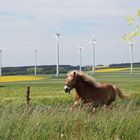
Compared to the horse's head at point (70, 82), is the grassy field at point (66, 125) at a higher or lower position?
lower

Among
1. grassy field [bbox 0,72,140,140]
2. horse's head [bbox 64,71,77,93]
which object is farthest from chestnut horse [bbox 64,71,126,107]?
grassy field [bbox 0,72,140,140]

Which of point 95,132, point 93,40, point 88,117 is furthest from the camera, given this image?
point 93,40

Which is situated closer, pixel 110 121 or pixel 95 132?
pixel 95 132

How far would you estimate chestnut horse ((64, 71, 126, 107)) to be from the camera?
1664 centimetres

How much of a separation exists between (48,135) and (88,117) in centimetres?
215

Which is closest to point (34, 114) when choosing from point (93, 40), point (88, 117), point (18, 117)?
point (18, 117)

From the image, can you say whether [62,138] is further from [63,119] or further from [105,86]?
[105,86]

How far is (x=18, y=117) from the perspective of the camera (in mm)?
10297

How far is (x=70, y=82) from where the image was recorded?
16609 millimetres

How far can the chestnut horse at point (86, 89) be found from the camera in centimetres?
1664

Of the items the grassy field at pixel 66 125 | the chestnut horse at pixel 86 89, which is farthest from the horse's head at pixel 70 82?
the grassy field at pixel 66 125

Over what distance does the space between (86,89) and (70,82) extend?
76 centimetres

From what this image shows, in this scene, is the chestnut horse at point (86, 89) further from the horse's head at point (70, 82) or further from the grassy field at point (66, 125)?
the grassy field at point (66, 125)

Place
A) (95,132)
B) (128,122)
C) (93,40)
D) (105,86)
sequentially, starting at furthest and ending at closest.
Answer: (93,40)
(105,86)
(128,122)
(95,132)
